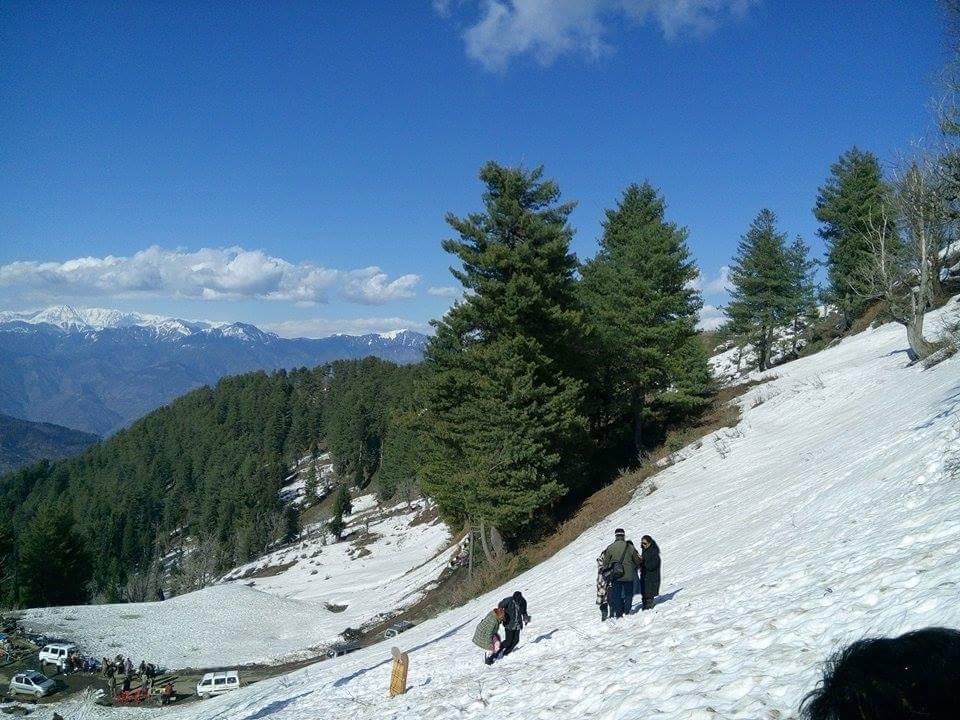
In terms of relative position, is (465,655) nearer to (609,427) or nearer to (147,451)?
(609,427)

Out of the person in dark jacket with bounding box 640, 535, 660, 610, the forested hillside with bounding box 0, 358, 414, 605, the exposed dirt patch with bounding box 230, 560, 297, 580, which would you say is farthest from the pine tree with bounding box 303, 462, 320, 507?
the person in dark jacket with bounding box 640, 535, 660, 610

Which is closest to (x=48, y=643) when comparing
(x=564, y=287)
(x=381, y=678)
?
(x=381, y=678)

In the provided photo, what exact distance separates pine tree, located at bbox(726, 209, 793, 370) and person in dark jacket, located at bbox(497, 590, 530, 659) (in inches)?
1337

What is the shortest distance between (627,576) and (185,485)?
158142mm

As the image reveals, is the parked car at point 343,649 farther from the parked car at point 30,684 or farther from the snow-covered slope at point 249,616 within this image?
the parked car at point 30,684

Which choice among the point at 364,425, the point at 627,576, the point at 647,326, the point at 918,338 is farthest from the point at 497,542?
the point at 364,425

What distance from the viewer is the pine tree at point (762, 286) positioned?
1474 inches

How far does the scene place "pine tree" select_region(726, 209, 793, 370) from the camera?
37.4m

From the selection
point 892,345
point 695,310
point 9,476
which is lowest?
point 9,476

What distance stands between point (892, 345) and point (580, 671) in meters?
24.8

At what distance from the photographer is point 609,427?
107 feet

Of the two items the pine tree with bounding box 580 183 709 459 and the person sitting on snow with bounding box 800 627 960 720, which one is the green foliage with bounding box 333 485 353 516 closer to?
the pine tree with bounding box 580 183 709 459

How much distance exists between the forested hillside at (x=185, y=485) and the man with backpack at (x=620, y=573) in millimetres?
55215

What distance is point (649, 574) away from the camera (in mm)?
9422
